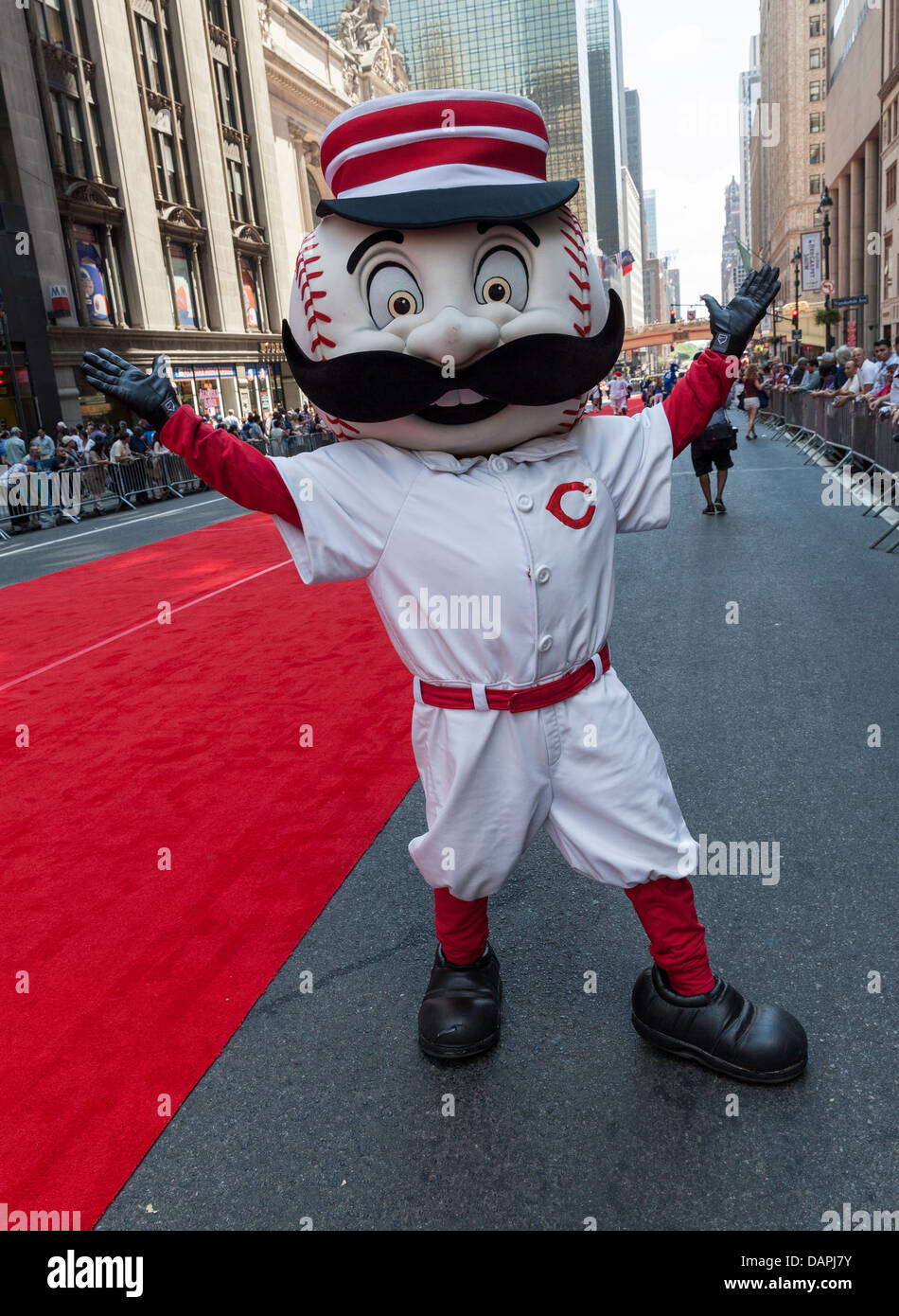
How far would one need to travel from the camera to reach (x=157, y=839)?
4.22 metres

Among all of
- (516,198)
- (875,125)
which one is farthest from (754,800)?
(875,125)

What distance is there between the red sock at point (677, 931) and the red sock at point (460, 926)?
1.54 ft

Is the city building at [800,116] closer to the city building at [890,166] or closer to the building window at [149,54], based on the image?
the city building at [890,166]

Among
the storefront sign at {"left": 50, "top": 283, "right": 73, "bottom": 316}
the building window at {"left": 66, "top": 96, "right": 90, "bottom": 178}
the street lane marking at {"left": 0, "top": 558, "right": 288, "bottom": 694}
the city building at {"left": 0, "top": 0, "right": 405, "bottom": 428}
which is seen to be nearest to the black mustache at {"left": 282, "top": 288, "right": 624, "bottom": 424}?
the street lane marking at {"left": 0, "top": 558, "right": 288, "bottom": 694}

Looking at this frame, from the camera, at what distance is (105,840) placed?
424cm

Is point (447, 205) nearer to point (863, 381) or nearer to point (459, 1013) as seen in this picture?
point (459, 1013)

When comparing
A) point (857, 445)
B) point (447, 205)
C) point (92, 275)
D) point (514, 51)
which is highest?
point (514, 51)

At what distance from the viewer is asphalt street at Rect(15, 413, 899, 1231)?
7.14 feet

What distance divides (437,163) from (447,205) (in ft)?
0.68

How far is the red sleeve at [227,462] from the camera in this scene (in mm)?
2385

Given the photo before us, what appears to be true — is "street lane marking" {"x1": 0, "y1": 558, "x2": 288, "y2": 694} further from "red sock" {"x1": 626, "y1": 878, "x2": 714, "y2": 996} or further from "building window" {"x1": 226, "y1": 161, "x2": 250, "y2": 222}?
"building window" {"x1": 226, "y1": 161, "x2": 250, "y2": 222}

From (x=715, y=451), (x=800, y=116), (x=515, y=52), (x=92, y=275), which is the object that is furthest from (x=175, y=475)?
(x=515, y=52)

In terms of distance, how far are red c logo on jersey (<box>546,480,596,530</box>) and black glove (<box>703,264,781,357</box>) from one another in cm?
54

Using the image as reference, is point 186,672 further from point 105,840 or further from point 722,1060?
point 722,1060
